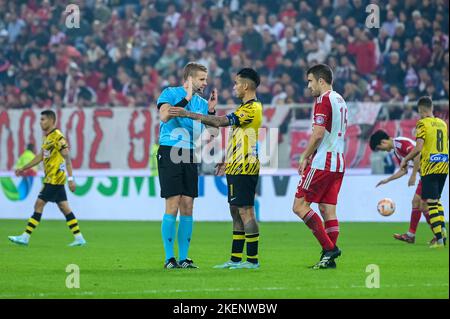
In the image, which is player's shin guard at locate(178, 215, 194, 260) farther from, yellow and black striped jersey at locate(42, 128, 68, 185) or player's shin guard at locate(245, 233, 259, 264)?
yellow and black striped jersey at locate(42, 128, 68, 185)

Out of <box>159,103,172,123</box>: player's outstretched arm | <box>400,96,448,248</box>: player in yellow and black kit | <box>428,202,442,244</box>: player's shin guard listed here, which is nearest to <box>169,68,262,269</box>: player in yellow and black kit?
<box>159,103,172,123</box>: player's outstretched arm

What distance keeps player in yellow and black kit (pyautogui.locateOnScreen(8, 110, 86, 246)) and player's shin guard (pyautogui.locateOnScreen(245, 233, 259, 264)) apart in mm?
5045

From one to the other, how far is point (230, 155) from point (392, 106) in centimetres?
1051

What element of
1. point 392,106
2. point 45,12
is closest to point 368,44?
point 392,106

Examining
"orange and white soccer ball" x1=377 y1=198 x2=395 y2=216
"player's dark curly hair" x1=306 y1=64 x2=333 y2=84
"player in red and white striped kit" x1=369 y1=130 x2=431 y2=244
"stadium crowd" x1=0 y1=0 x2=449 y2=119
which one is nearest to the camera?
"player's dark curly hair" x1=306 y1=64 x2=333 y2=84

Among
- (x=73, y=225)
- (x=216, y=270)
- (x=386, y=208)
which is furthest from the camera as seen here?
(x=386, y=208)

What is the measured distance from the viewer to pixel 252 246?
35.8ft

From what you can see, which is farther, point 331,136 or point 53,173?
point 53,173

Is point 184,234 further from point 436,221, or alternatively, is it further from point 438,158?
point 438,158

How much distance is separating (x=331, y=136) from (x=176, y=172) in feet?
5.77

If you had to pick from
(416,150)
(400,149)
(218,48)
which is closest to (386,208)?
(400,149)

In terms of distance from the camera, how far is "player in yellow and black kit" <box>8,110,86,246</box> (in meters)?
15.4

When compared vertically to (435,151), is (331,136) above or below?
above
